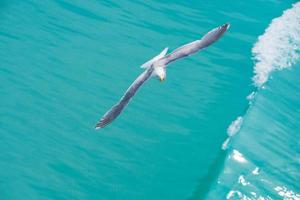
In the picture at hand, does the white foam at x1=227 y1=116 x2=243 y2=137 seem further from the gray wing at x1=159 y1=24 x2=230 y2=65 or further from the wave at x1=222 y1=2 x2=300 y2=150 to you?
the gray wing at x1=159 y1=24 x2=230 y2=65

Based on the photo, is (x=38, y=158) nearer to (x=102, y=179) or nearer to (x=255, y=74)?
(x=102, y=179)

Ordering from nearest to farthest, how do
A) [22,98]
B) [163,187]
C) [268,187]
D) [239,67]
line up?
[268,187]
[163,187]
[239,67]
[22,98]

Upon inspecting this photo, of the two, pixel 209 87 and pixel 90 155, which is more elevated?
pixel 209 87

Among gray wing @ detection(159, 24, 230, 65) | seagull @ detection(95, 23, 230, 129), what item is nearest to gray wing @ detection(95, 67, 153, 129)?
seagull @ detection(95, 23, 230, 129)

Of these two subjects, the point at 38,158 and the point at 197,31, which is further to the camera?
the point at 197,31

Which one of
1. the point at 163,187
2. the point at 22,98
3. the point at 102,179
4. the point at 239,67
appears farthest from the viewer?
the point at 22,98

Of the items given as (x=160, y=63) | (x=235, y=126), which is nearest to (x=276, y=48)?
(x=235, y=126)

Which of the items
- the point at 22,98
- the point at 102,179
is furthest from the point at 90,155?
the point at 22,98
